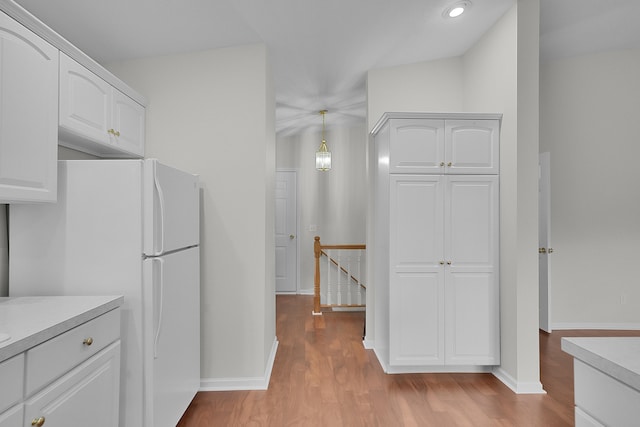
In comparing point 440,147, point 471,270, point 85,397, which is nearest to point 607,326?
point 471,270

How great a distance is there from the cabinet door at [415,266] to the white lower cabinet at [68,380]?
1.99 metres

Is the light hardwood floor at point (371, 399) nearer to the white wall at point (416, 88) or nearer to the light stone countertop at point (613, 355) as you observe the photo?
the light stone countertop at point (613, 355)

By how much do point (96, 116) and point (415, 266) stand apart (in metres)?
2.46

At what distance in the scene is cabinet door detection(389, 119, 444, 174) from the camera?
2914mm

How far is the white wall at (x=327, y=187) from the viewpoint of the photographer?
5.98 m

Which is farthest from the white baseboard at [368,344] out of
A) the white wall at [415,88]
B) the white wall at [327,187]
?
the white wall at [327,187]

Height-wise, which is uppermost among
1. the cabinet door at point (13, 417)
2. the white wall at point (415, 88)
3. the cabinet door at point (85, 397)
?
the white wall at point (415, 88)

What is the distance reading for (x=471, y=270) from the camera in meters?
2.91

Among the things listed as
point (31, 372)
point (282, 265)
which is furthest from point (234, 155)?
point (282, 265)

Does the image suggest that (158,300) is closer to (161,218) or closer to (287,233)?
(161,218)

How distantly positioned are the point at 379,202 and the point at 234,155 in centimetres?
139

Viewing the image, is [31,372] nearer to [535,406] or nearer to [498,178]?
[535,406]

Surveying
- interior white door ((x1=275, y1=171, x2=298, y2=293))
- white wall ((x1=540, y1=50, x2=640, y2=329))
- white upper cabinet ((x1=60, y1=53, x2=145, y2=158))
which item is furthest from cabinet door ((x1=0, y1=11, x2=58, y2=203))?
white wall ((x1=540, y1=50, x2=640, y2=329))

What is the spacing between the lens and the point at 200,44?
106 inches
